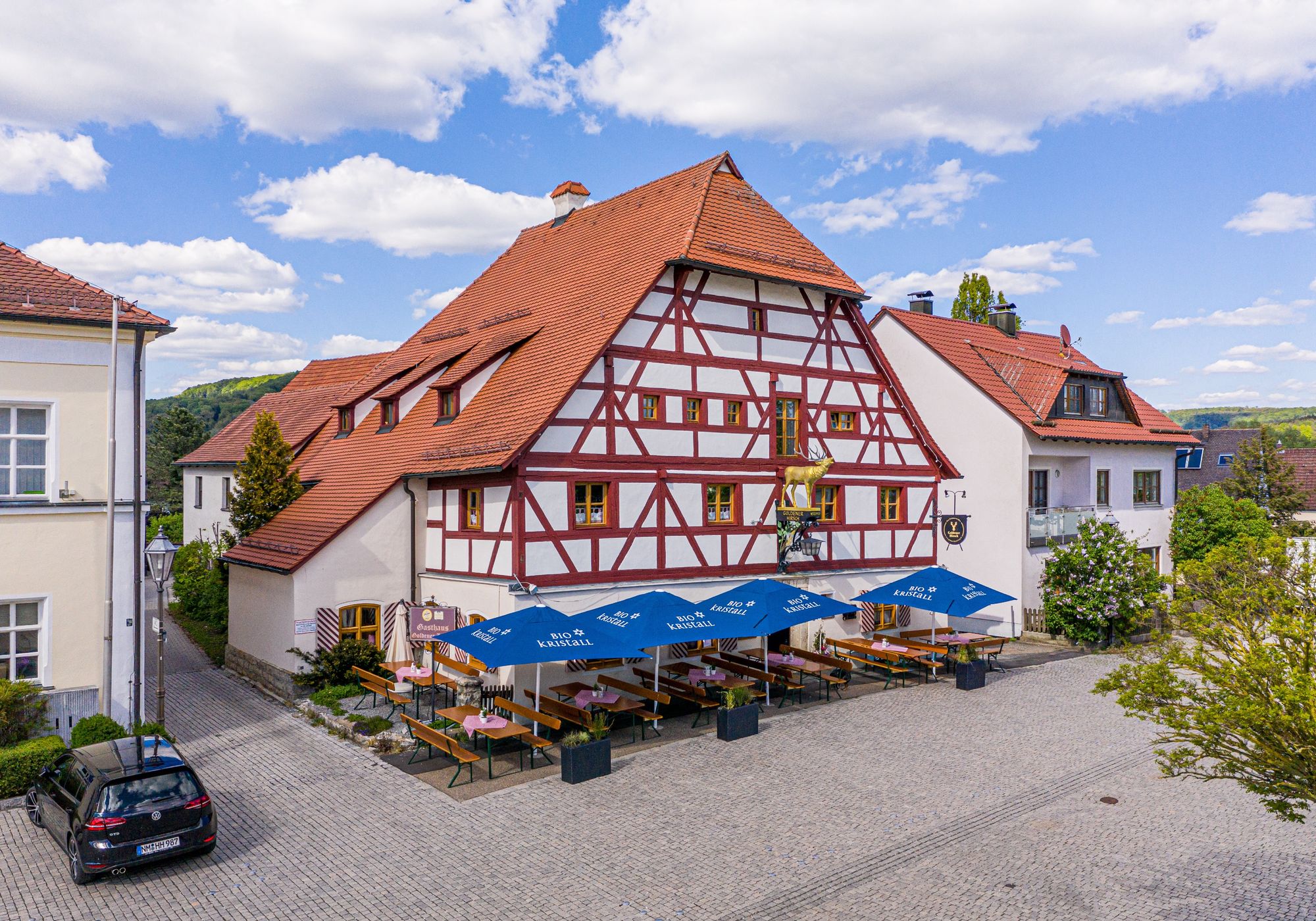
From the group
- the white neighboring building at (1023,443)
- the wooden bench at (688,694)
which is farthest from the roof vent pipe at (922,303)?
the wooden bench at (688,694)

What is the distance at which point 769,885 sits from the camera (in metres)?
10.7

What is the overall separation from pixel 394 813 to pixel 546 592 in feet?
19.8

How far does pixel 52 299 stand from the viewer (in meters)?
15.3

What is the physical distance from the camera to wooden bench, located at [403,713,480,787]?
46.6 feet

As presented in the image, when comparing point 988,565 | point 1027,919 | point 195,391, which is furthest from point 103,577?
point 195,391

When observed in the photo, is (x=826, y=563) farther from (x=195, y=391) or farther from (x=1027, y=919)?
(x=195, y=391)

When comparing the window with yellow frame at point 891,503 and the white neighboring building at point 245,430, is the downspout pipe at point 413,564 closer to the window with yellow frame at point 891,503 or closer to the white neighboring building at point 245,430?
the white neighboring building at point 245,430

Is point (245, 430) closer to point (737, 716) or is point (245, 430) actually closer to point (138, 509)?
point (138, 509)

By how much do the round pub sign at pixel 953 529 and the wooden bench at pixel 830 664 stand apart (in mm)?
5840

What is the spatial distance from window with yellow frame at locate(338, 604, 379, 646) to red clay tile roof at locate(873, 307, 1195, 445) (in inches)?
731

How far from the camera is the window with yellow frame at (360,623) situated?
20.5m

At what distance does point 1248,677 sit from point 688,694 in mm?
11802

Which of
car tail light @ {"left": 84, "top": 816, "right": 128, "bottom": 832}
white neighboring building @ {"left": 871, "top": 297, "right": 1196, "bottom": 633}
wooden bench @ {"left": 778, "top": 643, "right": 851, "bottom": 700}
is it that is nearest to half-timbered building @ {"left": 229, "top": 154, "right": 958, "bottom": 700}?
wooden bench @ {"left": 778, "top": 643, "right": 851, "bottom": 700}

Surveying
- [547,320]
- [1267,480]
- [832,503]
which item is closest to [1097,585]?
[832,503]
